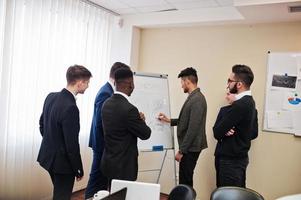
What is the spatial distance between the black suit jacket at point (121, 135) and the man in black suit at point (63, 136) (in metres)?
0.24

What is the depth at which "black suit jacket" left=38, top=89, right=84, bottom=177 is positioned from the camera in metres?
2.33

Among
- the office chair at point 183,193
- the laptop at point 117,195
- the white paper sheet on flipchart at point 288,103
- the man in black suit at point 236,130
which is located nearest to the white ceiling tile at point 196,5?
the man in black suit at point 236,130

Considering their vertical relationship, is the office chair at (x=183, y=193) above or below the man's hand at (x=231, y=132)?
below

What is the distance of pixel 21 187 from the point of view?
10.6 ft

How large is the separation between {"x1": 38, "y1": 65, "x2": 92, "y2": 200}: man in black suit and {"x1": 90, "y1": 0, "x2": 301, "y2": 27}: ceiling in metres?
1.63

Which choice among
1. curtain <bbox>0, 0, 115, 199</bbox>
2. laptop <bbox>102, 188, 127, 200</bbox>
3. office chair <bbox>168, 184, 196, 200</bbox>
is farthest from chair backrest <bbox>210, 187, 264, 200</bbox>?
curtain <bbox>0, 0, 115, 199</bbox>

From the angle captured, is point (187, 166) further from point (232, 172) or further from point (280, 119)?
point (280, 119)

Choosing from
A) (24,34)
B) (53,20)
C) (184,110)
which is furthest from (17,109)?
(184,110)

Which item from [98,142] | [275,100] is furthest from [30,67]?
[275,100]

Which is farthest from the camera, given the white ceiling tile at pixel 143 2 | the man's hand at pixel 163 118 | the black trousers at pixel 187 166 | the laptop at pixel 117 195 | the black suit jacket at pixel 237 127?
the white ceiling tile at pixel 143 2

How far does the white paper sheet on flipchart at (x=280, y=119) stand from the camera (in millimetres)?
3389

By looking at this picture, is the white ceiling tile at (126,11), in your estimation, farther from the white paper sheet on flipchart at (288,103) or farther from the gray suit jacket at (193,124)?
the white paper sheet on flipchart at (288,103)

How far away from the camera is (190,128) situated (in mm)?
2969

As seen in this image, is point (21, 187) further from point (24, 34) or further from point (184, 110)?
point (184, 110)
